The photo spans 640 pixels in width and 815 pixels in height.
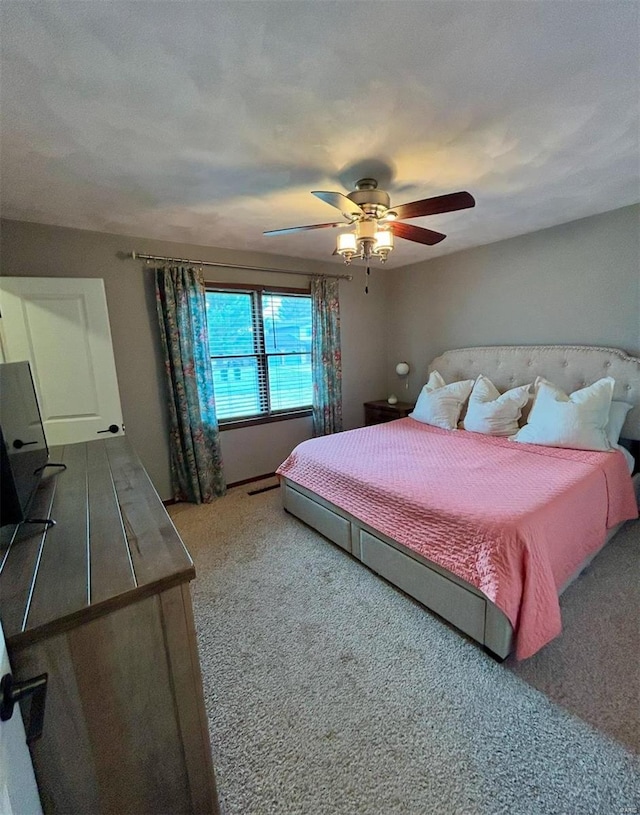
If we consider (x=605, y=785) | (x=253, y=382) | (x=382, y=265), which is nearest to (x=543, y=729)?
(x=605, y=785)

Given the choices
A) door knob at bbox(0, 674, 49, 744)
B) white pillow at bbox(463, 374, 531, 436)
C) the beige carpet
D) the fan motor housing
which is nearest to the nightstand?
white pillow at bbox(463, 374, 531, 436)

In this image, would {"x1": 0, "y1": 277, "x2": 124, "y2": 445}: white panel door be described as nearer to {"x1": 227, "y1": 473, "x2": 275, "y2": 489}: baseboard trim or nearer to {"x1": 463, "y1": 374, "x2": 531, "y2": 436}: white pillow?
{"x1": 227, "y1": 473, "x2": 275, "y2": 489}: baseboard trim

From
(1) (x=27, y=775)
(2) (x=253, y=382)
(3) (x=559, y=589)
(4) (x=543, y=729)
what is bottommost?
(4) (x=543, y=729)

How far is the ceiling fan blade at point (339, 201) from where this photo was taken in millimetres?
1733

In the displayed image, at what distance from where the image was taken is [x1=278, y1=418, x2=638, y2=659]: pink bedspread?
61.9 inches

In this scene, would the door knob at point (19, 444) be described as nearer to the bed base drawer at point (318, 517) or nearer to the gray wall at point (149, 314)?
the gray wall at point (149, 314)

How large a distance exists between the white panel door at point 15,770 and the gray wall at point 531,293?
3945 mm

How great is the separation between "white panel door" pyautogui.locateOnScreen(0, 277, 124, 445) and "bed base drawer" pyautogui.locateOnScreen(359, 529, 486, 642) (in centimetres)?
219

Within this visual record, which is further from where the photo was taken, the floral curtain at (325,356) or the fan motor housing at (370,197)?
the floral curtain at (325,356)

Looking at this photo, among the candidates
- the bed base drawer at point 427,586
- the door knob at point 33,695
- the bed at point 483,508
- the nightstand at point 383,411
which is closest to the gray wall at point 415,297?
the nightstand at point 383,411

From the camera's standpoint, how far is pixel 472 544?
168cm

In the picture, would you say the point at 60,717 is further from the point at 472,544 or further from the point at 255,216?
the point at 255,216

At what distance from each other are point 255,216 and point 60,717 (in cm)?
279

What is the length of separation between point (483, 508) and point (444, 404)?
185 cm
